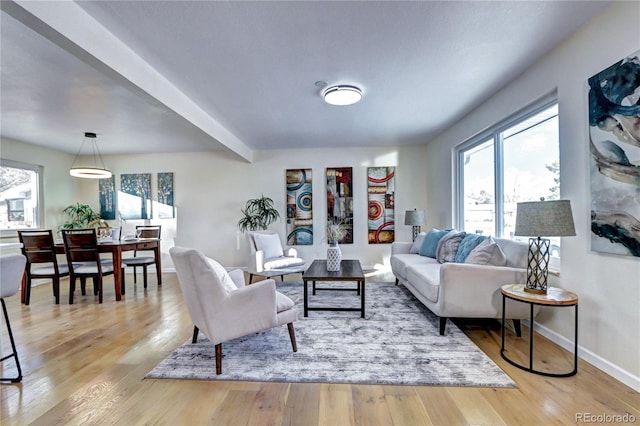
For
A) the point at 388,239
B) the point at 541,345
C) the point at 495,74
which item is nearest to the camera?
the point at 541,345

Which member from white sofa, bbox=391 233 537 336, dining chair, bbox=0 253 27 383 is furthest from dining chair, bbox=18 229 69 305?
white sofa, bbox=391 233 537 336

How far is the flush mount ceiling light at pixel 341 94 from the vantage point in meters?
2.86

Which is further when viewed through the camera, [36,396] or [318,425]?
[36,396]

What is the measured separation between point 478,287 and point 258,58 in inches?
107

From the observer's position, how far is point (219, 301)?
6.34 feet

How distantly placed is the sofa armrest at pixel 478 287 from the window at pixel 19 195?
6597 mm

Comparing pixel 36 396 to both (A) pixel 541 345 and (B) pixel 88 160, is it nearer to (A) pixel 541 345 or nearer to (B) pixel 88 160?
(A) pixel 541 345

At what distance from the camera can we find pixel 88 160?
A: 18.8 ft

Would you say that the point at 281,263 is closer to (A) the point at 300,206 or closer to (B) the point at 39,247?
(A) the point at 300,206

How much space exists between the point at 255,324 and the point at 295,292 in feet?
6.32

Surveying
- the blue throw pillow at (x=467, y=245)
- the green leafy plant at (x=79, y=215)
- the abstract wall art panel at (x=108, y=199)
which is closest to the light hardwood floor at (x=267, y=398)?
the blue throw pillow at (x=467, y=245)

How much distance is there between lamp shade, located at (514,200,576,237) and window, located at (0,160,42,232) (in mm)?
7023

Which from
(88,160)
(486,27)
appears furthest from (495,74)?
(88,160)

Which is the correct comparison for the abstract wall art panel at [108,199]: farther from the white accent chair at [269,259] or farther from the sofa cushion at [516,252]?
the sofa cushion at [516,252]
